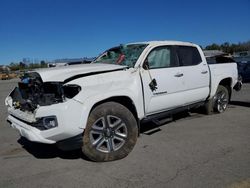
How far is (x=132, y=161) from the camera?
4434 millimetres

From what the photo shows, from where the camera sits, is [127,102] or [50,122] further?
[127,102]

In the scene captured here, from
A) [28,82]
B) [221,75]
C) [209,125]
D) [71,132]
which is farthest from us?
[221,75]

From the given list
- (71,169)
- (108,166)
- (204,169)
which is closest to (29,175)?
(71,169)

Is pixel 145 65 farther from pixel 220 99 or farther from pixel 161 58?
pixel 220 99

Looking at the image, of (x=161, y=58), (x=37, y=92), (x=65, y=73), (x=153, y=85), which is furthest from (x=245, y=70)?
(x=37, y=92)

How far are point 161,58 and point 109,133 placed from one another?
202cm

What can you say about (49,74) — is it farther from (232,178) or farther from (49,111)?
(232,178)

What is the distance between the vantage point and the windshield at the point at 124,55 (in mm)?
5410

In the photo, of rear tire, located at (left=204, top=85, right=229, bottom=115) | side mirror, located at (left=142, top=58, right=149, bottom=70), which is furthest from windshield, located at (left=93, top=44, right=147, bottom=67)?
rear tire, located at (left=204, top=85, right=229, bottom=115)

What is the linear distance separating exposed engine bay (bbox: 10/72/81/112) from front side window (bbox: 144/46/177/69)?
5.55ft

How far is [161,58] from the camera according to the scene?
568 centimetres

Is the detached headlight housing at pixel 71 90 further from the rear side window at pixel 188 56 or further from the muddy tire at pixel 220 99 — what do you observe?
the muddy tire at pixel 220 99

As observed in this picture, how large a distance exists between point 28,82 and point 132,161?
2.13 meters

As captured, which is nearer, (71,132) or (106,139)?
(71,132)
